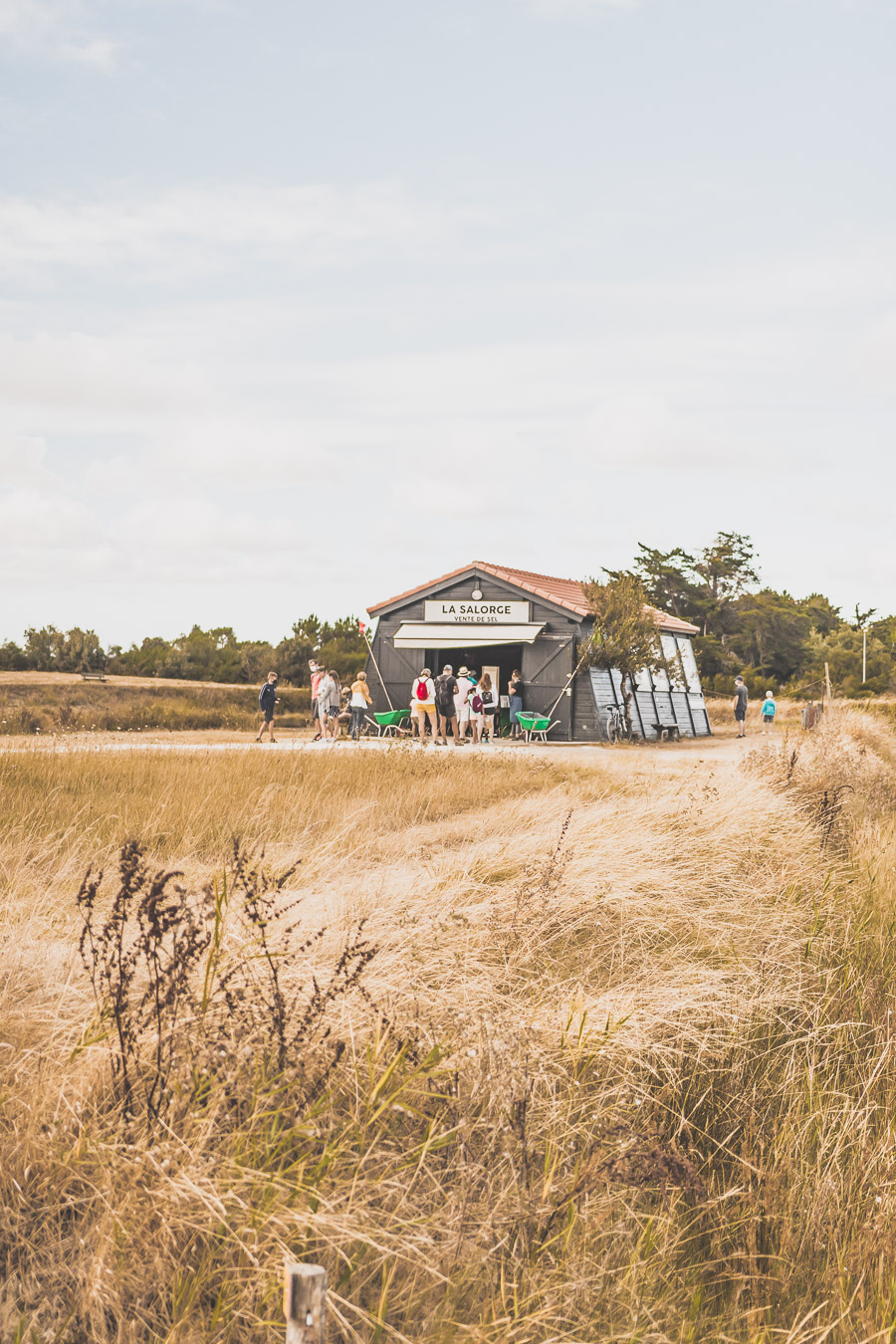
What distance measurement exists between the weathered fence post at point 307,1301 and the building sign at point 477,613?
25.0 metres

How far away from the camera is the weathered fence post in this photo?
2031 mm

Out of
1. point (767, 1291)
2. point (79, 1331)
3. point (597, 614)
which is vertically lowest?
point (767, 1291)

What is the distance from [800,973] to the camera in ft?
19.3

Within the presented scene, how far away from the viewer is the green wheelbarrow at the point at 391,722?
86.0 feet

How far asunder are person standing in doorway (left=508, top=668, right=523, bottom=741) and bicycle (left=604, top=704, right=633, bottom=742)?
216 cm

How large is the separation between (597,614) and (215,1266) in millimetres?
24274

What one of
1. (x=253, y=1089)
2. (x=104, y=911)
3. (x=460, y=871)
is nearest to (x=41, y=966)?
(x=104, y=911)

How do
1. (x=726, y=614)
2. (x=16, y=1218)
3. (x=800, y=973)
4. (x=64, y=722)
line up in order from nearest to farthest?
(x=16, y=1218) → (x=800, y=973) → (x=64, y=722) → (x=726, y=614)

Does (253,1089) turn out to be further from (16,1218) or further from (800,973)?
(800,973)

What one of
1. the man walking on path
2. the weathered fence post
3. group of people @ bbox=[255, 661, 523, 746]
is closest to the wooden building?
group of people @ bbox=[255, 661, 523, 746]

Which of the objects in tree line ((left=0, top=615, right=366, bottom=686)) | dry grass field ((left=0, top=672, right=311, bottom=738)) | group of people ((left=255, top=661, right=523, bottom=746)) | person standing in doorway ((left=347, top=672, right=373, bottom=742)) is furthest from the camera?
tree line ((left=0, top=615, right=366, bottom=686))

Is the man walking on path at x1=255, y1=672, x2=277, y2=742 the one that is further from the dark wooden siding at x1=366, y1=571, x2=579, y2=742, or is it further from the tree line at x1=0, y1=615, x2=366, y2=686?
the tree line at x1=0, y1=615, x2=366, y2=686

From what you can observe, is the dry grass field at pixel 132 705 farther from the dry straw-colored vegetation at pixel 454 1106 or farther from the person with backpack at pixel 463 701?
the dry straw-colored vegetation at pixel 454 1106

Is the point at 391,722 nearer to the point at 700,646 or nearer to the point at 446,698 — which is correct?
Result: the point at 446,698
